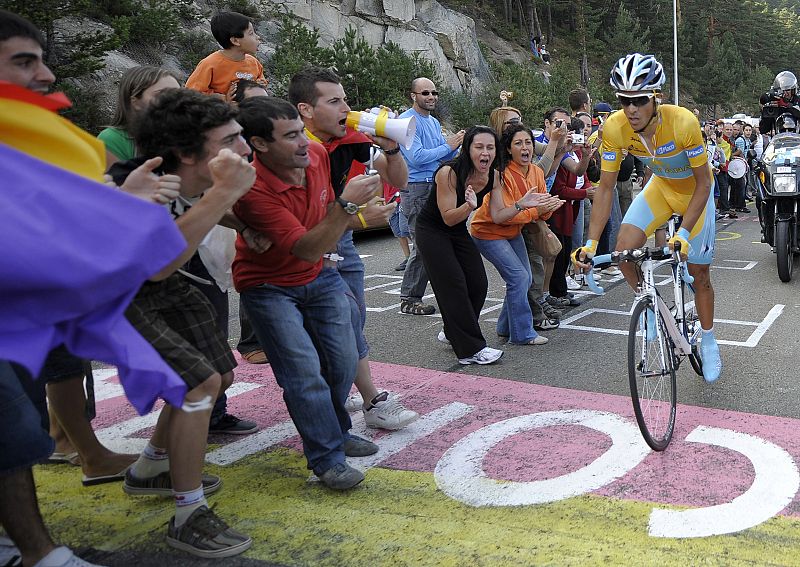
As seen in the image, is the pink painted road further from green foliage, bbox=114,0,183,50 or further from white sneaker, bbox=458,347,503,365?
green foliage, bbox=114,0,183,50

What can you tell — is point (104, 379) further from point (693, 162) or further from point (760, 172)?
point (760, 172)

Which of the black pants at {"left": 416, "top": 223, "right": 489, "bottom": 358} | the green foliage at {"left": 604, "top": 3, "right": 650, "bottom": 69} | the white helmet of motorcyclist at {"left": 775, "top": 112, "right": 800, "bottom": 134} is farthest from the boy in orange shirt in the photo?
the green foliage at {"left": 604, "top": 3, "right": 650, "bottom": 69}

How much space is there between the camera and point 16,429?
2779 mm

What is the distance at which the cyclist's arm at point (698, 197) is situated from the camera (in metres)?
4.88

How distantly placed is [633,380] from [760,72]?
80.5 meters

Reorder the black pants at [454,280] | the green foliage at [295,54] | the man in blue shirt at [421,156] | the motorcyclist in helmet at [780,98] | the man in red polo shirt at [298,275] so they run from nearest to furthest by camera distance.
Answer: the man in red polo shirt at [298,275] → the black pants at [454,280] → the man in blue shirt at [421,156] → the motorcyclist in helmet at [780,98] → the green foliage at [295,54]

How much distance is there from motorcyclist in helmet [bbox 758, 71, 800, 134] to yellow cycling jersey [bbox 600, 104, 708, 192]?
702 cm

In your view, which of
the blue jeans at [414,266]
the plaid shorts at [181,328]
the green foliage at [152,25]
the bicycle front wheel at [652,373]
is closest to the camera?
the plaid shorts at [181,328]

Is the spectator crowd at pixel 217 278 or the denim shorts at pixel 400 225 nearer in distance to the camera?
the spectator crowd at pixel 217 278

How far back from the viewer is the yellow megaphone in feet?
13.8

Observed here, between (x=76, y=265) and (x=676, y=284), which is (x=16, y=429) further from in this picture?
(x=676, y=284)

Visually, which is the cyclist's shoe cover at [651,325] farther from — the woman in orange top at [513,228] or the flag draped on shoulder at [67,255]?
the flag draped on shoulder at [67,255]

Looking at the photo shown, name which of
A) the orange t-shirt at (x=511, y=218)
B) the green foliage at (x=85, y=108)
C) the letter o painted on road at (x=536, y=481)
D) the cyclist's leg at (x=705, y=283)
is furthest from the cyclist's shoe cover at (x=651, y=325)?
the green foliage at (x=85, y=108)

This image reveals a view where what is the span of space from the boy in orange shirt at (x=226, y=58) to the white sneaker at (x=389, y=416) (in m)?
2.84
